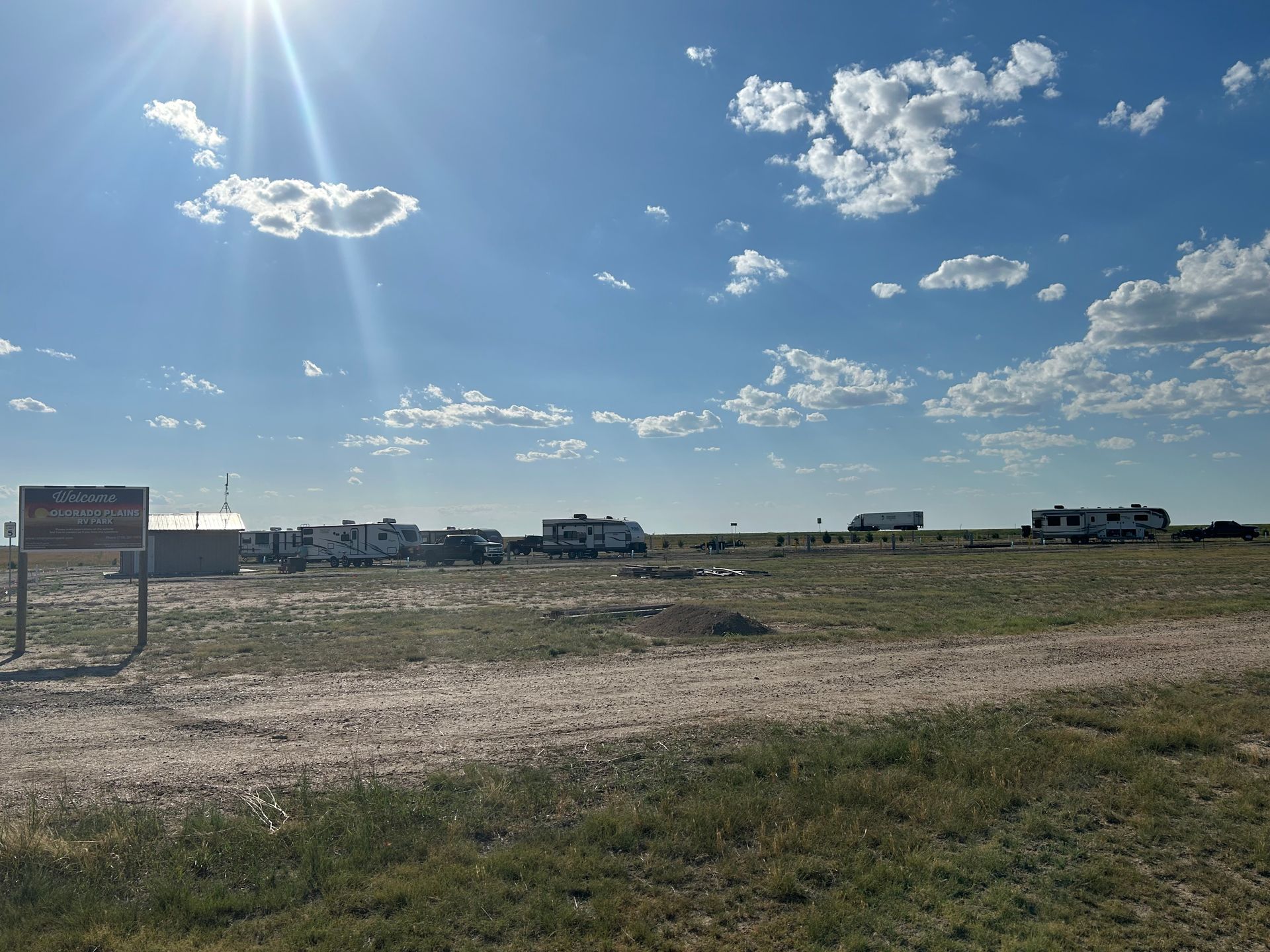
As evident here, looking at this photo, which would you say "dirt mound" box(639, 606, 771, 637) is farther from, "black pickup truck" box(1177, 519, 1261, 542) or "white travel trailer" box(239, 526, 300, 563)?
"black pickup truck" box(1177, 519, 1261, 542)

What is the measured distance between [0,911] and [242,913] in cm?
144

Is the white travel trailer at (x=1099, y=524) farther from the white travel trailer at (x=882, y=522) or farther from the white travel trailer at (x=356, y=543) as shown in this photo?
the white travel trailer at (x=356, y=543)

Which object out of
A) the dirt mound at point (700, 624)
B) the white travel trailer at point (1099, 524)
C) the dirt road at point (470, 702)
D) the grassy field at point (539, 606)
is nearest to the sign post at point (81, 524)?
the grassy field at point (539, 606)

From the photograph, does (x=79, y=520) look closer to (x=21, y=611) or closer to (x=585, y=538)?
(x=21, y=611)

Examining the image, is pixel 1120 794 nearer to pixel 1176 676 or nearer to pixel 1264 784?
pixel 1264 784

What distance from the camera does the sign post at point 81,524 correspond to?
1666 centimetres

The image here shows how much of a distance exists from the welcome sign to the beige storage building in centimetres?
3270

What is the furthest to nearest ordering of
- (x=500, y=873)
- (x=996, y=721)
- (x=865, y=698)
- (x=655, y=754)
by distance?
(x=865, y=698)
(x=996, y=721)
(x=655, y=754)
(x=500, y=873)

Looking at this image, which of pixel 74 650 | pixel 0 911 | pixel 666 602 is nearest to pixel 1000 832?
pixel 0 911

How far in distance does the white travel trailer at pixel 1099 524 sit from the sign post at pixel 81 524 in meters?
81.3

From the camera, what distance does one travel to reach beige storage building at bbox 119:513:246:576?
47.4 m

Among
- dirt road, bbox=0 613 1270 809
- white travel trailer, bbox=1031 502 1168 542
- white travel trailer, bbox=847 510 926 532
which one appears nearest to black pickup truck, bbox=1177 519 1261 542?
white travel trailer, bbox=1031 502 1168 542

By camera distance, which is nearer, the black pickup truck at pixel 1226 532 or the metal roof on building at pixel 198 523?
the metal roof on building at pixel 198 523

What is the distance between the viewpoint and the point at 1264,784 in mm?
7691
